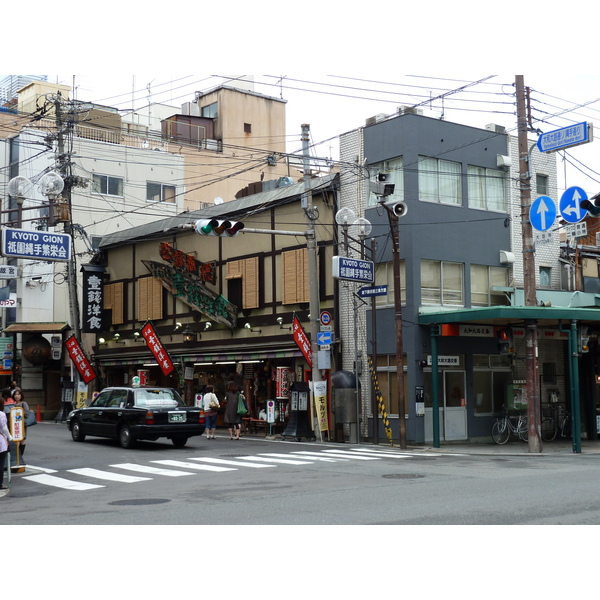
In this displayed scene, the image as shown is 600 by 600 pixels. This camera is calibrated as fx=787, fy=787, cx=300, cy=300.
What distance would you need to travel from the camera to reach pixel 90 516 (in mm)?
11555

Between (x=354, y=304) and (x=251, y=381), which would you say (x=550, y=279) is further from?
(x=251, y=381)

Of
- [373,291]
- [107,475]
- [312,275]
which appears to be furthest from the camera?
[312,275]

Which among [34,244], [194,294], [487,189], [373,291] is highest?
[487,189]

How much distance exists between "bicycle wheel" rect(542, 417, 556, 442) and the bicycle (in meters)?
1.08

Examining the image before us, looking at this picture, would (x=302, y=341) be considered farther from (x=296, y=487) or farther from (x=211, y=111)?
(x=211, y=111)

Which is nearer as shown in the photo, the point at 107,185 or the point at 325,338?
the point at 325,338

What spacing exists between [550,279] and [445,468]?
13.7 metres

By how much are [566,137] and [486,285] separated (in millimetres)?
8647

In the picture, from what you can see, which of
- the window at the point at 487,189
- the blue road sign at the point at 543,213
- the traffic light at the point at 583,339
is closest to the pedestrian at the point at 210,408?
the window at the point at 487,189

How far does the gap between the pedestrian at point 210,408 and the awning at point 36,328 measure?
53.0 feet

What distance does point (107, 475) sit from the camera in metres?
17.1

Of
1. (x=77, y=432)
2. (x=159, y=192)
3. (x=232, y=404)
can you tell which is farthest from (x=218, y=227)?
(x=159, y=192)

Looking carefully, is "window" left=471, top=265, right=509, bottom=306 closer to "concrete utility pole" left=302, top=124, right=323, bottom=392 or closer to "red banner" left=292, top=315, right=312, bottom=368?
"concrete utility pole" left=302, top=124, right=323, bottom=392

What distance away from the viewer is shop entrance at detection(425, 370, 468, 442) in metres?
25.2
